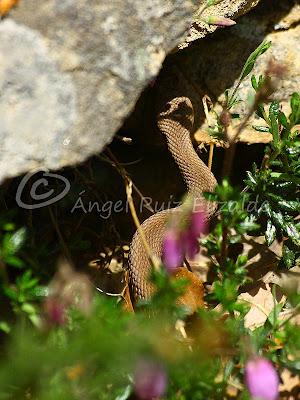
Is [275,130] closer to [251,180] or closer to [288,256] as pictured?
[251,180]

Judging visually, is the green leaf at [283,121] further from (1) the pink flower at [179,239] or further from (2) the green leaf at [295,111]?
(1) the pink flower at [179,239]

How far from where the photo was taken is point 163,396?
108 inches

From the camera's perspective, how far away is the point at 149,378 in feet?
6.92

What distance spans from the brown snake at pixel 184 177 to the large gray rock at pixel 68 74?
2.91ft

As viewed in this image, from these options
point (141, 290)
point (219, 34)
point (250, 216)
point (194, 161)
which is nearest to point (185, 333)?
point (141, 290)

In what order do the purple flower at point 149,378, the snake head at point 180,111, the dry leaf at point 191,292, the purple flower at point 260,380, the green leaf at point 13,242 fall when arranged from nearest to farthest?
1. the purple flower at point 149,378
2. the purple flower at point 260,380
3. the green leaf at point 13,242
4. the dry leaf at point 191,292
5. the snake head at point 180,111

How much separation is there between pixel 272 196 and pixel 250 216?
0.17 metres

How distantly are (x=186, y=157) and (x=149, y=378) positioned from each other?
2309mm

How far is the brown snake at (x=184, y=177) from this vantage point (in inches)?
141

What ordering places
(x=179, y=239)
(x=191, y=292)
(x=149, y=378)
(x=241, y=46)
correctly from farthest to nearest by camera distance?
(x=241, y=46)
(x=191, y=292)
(x=179, y=239)
(x=149, y=378)

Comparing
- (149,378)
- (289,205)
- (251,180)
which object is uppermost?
(149,378)

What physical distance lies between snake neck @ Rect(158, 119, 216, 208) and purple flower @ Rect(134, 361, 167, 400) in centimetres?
199

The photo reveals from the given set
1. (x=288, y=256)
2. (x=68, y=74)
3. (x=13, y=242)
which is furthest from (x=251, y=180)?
(x=13, y=242)

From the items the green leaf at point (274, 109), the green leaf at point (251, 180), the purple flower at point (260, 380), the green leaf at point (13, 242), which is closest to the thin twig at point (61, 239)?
the green leaf at point (13, 242)
